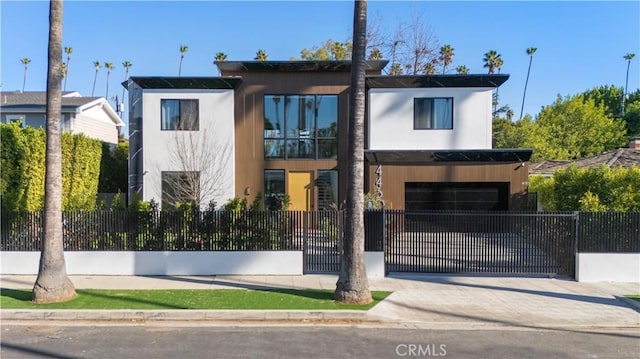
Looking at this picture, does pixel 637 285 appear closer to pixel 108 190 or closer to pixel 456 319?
pixel 456 319

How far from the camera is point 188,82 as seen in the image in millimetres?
18203

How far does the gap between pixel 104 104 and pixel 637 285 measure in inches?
1215

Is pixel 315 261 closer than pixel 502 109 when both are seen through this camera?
Yes

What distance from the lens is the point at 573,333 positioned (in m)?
7.63

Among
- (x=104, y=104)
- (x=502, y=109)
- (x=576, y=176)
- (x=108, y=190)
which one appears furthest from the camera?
(x=502, y=109)

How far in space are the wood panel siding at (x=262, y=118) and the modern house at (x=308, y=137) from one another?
0.04 meters

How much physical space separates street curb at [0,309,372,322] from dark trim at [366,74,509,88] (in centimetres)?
1238

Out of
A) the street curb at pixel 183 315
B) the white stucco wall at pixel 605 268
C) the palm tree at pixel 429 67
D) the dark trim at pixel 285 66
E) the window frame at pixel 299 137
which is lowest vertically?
the street curb at pixel 183 315

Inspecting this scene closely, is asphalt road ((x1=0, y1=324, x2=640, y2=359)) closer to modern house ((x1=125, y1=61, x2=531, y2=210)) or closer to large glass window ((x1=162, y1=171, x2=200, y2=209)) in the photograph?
large glass window ((x1=162, y1=171, x2=200, y2=209))

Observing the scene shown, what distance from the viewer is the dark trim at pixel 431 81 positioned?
1853cm

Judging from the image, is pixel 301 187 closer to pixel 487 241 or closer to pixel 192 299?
pixel 487 241

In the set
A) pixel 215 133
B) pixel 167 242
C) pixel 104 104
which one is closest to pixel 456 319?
pixel 167 242

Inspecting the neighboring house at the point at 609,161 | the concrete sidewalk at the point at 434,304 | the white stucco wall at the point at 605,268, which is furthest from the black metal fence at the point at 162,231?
the neighboring house at the point at 609,161

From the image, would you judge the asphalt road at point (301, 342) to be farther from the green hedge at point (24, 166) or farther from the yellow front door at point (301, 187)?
the yellow front door at point (301, 187)
